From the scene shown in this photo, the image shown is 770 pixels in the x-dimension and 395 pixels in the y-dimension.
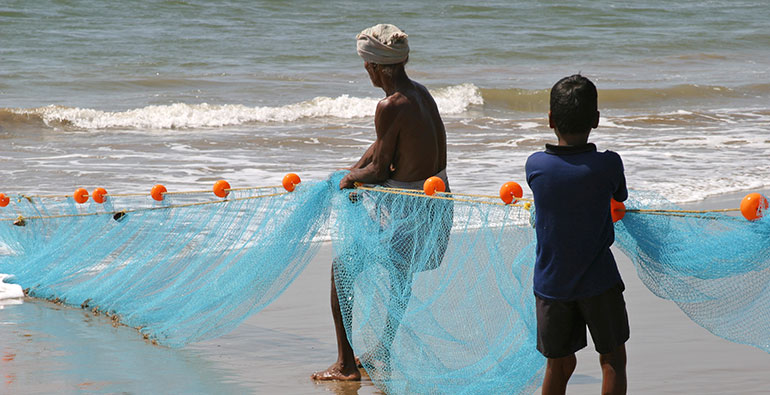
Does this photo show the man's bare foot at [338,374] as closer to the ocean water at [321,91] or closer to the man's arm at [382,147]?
the ocean water at [321,91]

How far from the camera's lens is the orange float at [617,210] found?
2871 mm

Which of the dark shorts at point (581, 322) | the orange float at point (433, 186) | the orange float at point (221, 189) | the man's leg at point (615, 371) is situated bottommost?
the man's leg at point (615, 371)

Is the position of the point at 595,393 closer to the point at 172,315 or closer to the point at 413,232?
the point at 413,232

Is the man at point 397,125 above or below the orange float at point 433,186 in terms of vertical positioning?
above

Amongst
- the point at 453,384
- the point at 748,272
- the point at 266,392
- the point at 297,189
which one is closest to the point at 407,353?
the point at 453,384

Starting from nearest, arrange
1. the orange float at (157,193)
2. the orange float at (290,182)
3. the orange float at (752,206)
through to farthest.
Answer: the orange float at (752,206) → the orange float at (290,182) → the orange float at (157,193)

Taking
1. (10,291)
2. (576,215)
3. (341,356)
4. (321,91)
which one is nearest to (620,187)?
(576,215)

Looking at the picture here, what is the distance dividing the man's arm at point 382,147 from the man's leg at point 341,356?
0.48 meters

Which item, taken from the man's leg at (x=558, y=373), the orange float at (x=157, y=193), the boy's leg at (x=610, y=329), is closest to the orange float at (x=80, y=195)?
the orange float at (x=157, y=193)

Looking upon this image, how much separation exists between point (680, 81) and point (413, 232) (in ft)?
67.4

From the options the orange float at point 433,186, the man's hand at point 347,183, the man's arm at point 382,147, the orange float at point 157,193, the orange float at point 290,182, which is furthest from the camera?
the orange float at point 157,193

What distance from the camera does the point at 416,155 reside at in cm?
380

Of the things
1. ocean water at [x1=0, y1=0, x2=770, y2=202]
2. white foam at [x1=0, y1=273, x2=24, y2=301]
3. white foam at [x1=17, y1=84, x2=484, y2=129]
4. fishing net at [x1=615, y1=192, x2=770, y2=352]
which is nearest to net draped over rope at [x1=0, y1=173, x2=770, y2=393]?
fishing net at [x1=615, y1=192, x2=770, y2=352]

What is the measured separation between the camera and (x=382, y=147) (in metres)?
3.78
